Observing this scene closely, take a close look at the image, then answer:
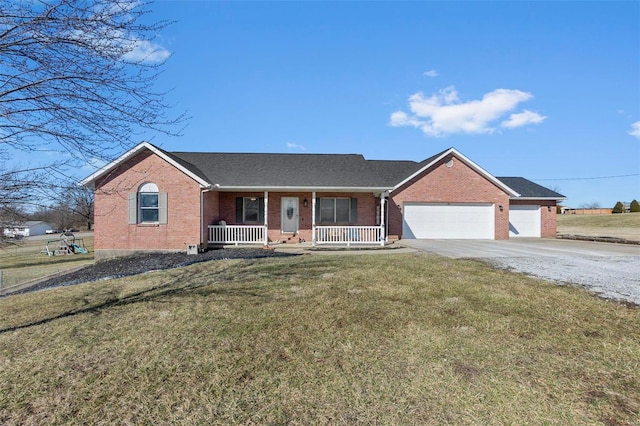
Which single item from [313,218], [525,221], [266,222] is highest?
[313,218]

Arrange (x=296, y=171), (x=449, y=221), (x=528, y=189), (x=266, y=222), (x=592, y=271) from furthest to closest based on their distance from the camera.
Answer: (x=528, y=189), (x=449, y=221), (x=296, y=171), (x=266, y=222), (x=592, y=271)

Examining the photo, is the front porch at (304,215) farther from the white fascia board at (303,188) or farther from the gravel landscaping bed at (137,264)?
the gravel landscaping bed at (137,264)

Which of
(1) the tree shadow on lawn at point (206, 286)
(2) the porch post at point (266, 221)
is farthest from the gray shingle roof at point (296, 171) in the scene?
(1) the tree shadow on lawn at point (206, 286)

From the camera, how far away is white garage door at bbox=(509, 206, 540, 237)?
21969mm

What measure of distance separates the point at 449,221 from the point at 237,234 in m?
12.3

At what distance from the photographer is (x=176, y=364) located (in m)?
3.96

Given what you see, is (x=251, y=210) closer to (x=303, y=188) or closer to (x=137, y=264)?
(x=303, y=188)

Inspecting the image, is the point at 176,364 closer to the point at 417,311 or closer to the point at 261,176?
the point at 417,311

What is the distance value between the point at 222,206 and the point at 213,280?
Result: 9306 millimetres

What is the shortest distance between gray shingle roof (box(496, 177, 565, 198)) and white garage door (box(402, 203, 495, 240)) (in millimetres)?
4115

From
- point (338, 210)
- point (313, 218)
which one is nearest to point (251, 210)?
point (313, 218)

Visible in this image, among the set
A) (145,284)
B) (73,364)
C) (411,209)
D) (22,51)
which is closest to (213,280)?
(145,284)

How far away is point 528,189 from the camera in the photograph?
22672 mm

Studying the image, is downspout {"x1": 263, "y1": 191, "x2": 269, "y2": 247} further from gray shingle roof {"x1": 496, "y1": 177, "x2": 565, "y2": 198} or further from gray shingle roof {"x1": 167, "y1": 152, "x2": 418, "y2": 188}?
gray shingle roof {"x1": 496, "y1": 177, "x2": 565, "y2": 198}
